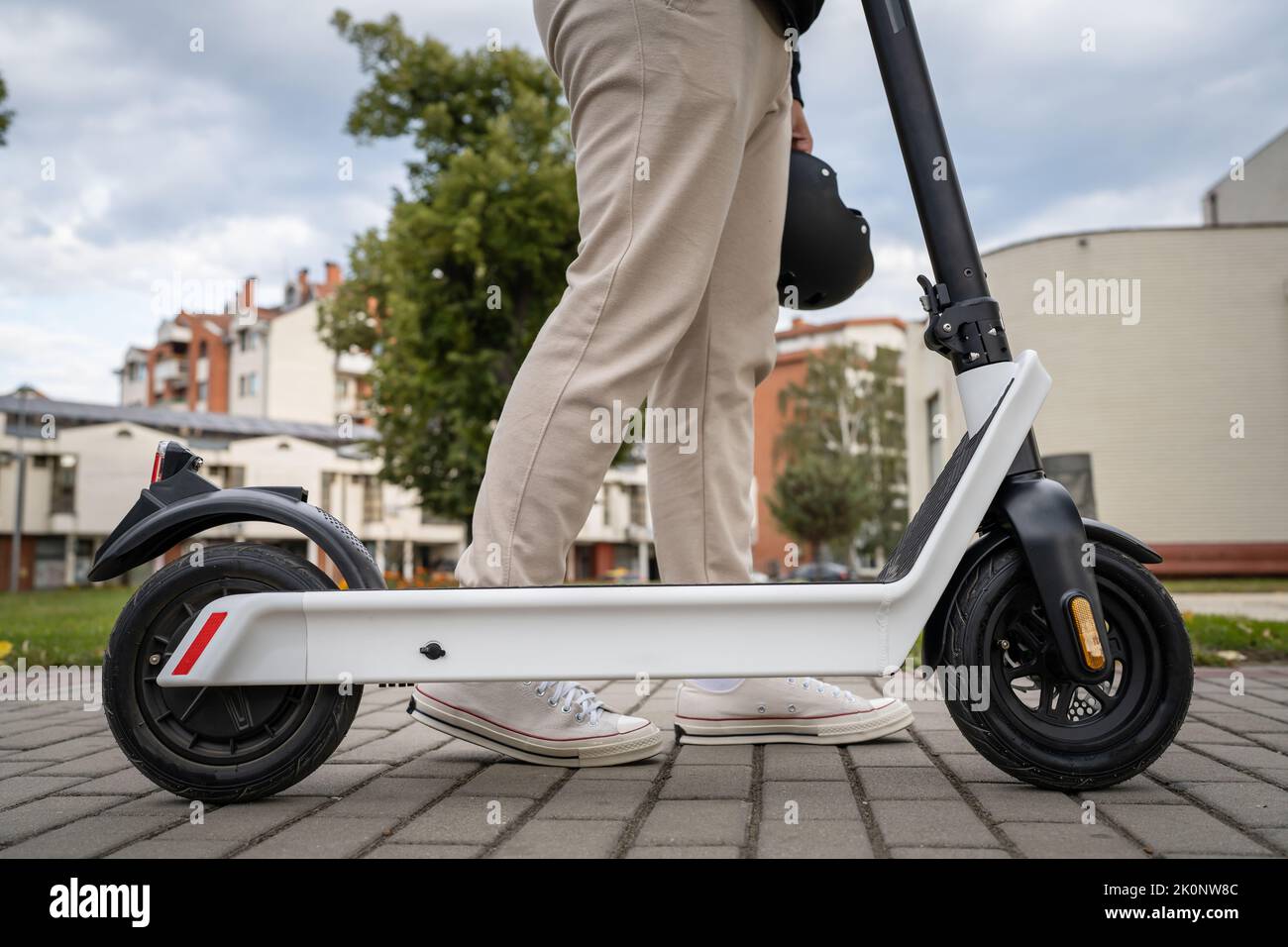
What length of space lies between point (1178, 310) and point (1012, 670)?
2269 centimetres

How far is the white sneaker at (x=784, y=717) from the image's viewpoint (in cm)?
237

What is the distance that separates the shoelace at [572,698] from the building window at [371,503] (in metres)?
43.5

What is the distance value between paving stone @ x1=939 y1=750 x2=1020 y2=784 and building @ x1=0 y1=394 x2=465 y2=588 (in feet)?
111

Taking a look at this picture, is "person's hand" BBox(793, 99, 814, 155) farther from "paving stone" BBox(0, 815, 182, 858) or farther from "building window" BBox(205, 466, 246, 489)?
"building window" BBox(205, 466, 246, 489)

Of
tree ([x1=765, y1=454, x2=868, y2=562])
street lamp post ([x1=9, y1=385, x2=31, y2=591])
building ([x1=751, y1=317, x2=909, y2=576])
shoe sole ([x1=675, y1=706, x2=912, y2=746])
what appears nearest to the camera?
shoe sole ([x1=675, y1=706, x2=912, y2=746])

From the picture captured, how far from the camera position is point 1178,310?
21.5m

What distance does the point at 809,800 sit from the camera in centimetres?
181

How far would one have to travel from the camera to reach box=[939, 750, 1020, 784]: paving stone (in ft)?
6.35

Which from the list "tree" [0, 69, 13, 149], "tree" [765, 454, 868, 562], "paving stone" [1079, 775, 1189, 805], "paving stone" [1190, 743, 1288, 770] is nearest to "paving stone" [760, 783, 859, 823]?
"paving stone" [1079, 775, 1189, 805]

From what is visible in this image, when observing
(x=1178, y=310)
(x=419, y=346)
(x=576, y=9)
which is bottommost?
(x=576, y=9)

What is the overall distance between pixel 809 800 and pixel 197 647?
109cm

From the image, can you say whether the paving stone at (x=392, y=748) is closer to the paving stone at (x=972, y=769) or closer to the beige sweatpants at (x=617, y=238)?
A: the beige sweatpants at (x=617, y=238)
